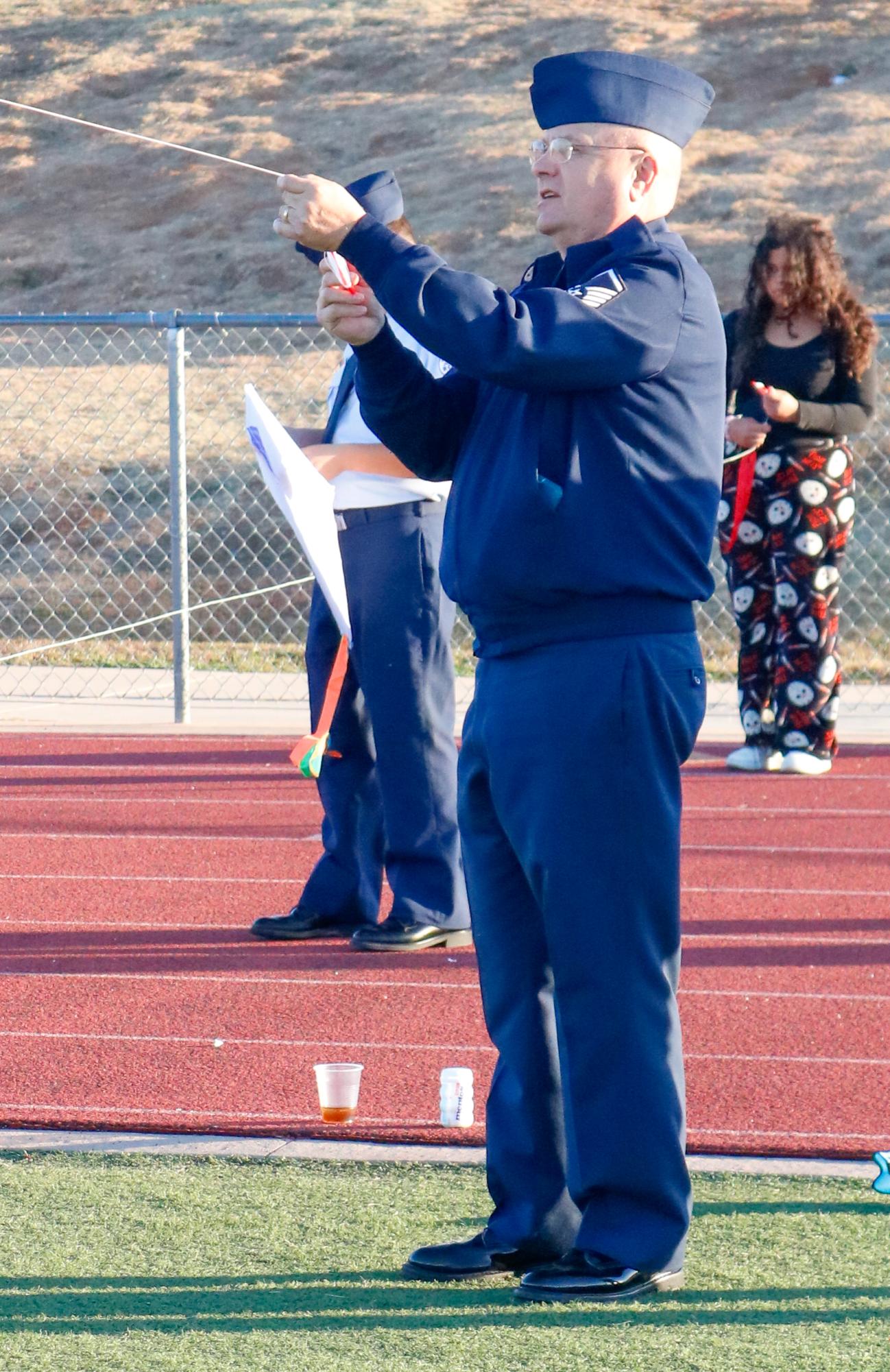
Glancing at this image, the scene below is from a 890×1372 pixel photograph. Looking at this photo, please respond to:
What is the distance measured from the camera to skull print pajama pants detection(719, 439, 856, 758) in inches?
324

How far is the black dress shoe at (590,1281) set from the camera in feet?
10.6

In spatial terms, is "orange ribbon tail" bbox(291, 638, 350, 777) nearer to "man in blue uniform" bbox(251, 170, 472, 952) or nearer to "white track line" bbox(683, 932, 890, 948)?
"man in blue uniform" bbox(251, 170, 472, 952)

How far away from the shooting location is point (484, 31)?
38406 mm

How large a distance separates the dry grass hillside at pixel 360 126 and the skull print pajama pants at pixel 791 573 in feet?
49.8

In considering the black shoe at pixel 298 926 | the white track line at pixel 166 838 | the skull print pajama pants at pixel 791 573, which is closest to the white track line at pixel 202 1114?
the black shoe at pixel 298 926

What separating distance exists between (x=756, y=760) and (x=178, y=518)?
3.11 metres

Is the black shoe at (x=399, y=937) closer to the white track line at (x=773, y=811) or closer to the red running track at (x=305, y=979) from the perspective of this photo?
the red running track at (x=305, y=979)

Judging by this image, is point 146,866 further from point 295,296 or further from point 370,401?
point 295,296

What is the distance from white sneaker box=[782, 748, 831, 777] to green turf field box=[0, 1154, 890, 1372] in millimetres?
5011

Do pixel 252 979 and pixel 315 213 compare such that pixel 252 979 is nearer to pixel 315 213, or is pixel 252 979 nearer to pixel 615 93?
pixel 315 213

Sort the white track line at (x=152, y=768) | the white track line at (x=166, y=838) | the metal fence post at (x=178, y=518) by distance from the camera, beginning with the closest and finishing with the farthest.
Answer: the white track line at (x=166, y=838), the white track line at (x=152, y=768), the metal fence post at (x=178, y=518)

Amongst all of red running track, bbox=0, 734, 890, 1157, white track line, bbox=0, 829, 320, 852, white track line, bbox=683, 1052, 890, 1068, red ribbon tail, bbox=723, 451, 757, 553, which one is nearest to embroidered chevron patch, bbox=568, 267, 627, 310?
red running track, bbox=0, 734, 890, 1157

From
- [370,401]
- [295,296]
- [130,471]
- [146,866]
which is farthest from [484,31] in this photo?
[370,401]

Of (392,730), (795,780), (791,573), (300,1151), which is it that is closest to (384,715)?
(392,730)
